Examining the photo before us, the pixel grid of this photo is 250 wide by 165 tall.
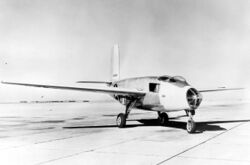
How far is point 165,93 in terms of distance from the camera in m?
15.4

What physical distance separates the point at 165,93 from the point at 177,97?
107cm

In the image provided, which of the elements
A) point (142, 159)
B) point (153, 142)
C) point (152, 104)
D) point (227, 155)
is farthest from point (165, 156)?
point (152, 104)

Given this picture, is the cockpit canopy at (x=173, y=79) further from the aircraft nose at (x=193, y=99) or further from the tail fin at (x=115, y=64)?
the tail fin at (x=115, y=64)

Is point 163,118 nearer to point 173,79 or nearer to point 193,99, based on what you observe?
point 173,79

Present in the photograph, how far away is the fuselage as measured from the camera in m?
14.0

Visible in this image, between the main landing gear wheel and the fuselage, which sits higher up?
the fuselage

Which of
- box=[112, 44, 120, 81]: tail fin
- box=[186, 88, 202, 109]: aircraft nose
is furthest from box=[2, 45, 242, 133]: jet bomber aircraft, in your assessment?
box=[112, 44, 120, 81]: tail fin

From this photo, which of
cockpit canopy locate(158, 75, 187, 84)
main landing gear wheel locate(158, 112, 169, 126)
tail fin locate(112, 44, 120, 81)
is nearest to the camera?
cockpit canopy locate(158, 75, 187, 84)

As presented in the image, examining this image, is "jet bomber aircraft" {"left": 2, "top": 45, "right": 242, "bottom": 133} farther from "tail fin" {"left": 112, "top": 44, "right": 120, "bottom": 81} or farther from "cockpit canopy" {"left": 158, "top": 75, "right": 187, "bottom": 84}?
"tail fin" {"left": 112, "top": 44, "right": 120, "bottom": 81}

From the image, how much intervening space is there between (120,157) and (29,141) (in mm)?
4980

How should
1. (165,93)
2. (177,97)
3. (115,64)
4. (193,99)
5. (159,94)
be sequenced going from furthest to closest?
(115,64), (159,94), (165,93), (177,97), (193,99)

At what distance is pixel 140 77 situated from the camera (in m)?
18.2

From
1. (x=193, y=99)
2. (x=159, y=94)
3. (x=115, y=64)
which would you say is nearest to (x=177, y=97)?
(x=193, y=99)

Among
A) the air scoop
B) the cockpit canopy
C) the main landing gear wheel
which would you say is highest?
the cockpit canopy
